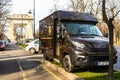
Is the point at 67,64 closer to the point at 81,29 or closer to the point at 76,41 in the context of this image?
the point at 76,41

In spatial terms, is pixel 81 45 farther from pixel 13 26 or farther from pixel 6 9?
pixel 13 26

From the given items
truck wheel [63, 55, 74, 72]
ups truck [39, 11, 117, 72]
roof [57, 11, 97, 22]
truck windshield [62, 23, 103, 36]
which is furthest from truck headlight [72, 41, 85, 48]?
roof [57, 11, 97, 22]

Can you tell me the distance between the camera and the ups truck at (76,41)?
12789mm

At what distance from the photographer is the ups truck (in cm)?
1279

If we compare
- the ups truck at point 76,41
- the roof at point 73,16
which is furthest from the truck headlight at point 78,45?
the roof at point 73,16

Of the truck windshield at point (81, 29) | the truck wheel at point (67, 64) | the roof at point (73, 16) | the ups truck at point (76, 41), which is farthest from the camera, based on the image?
the roof at point (73, 16)

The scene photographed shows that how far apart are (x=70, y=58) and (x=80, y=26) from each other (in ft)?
5.93

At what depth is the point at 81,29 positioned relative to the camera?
1442 centimetres

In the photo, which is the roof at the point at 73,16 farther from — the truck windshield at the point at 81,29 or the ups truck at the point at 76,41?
the truck windshield at the point at 81,29

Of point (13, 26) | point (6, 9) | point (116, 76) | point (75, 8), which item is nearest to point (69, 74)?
point (116, 76)

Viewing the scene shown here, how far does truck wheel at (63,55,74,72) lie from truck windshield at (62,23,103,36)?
1066mm

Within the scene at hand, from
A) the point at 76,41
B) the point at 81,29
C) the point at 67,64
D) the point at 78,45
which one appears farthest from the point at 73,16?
the point at 67,64

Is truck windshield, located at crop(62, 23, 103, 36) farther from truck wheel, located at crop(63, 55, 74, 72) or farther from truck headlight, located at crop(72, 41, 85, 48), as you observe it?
truck wheel, located at crop(63, 55, 74, 72)

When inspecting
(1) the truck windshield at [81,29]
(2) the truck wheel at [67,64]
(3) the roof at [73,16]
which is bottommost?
(2) the truck wheel at [67,64]
